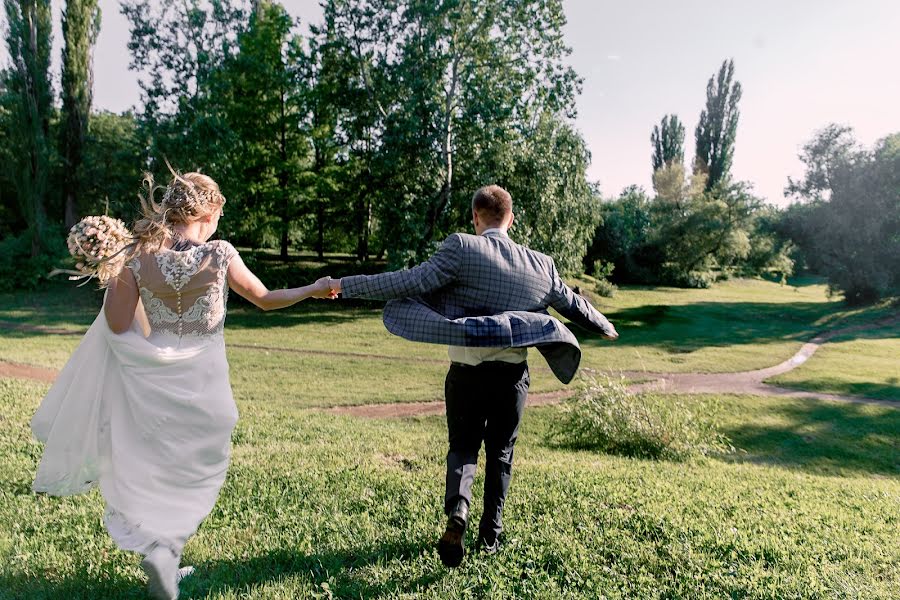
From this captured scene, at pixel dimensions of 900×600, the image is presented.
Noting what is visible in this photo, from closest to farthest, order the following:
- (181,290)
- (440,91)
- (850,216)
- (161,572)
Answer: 1. (161,572)
2. (181,290)
3. (440,91)
4. (850,216)

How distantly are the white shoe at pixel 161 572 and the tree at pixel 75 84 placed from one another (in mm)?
31124

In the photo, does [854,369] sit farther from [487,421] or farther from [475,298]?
[475,298]

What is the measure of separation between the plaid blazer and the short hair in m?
0.13

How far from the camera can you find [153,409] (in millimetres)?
3129

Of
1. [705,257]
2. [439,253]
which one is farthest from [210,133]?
[705,257]

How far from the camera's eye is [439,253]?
11.7ft

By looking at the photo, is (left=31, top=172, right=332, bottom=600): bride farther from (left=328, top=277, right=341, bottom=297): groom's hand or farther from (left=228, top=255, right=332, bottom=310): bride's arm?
(left=328, top=277, right=341, bottom=297): groom's hand

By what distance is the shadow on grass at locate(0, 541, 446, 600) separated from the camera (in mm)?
3119

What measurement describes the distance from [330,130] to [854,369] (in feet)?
81.2

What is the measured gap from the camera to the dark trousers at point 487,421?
3.57 m

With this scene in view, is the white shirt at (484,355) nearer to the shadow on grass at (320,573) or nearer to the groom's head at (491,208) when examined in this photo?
the groom's head at (491,208)

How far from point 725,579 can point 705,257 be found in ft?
151

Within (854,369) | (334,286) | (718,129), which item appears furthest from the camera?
(718,129)

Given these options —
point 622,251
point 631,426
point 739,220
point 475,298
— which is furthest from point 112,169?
point 739,220
